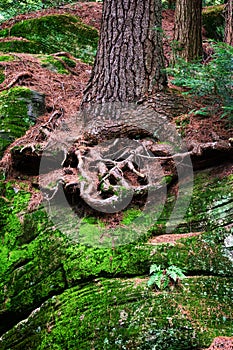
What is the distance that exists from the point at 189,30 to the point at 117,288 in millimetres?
5461

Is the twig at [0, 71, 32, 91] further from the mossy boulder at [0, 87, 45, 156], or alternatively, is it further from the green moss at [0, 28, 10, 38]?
the green moss at [0, 28, 10, 38]

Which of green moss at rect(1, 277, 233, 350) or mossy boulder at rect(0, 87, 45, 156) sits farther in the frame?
mossy boulder at rect(0, 87, 45, 156)

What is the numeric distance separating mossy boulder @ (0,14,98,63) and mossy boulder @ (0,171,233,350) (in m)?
5.52

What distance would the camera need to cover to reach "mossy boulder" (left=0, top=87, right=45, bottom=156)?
4891 millimetres

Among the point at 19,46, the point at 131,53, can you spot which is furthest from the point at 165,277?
the point at 19,46

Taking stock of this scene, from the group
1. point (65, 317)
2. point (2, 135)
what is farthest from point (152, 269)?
point (2, 135)

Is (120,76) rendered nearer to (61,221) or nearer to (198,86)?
(198,86)

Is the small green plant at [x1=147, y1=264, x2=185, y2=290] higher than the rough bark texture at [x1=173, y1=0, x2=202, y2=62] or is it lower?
lower

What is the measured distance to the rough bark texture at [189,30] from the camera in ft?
21.2

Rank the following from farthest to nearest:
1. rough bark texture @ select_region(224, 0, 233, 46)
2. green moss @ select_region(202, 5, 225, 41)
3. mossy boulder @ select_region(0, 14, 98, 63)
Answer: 1. green moss @ select_region(202, 5, 225, 41)
2. mossy boulder @ select_region(0, 14, 98, 63)
3. rough bark texture @ select_region(224, 0, 233, 46)

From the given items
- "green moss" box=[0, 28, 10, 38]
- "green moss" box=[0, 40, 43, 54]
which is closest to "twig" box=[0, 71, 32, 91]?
"green moss" box=[0, 40, 43, 54]

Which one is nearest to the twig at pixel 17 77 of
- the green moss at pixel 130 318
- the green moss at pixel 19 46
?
the green moss at pixel 19 46

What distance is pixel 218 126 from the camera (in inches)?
158

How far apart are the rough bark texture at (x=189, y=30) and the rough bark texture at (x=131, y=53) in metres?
1.84
